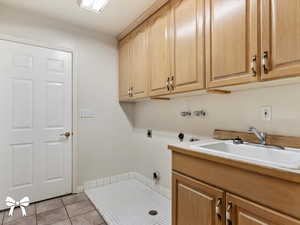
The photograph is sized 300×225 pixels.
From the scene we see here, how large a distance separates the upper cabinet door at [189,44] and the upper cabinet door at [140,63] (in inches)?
20.6

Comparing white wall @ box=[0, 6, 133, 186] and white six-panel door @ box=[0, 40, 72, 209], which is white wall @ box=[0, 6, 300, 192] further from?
white six-panel door @ box=[0, 40, 72, 209]

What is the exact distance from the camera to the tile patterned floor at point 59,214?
185cm

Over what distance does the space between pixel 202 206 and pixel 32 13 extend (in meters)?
2.78

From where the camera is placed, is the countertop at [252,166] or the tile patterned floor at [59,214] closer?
the countertop at [252,166]

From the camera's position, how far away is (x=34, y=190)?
2262 mm

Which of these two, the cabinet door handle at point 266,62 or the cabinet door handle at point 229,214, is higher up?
the cabinet door handle at point 266,62

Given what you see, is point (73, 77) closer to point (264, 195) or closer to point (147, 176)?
point (147, 176)

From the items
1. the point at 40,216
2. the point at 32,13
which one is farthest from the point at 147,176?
the point at 32,13

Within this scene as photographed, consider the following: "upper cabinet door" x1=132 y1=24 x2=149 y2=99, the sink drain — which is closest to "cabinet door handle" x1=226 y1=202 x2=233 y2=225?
the sink drain

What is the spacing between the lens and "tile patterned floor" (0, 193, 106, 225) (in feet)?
6.08

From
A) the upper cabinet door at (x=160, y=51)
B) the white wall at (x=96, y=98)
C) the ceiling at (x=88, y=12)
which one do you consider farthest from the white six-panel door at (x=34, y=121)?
the upper cabinet door at (x=160, y=51)

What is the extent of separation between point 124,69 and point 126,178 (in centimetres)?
176

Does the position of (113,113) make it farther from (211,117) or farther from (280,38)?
(280,38)

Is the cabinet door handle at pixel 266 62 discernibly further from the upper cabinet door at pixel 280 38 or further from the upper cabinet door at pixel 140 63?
the upper cabinet door at pixel 140 63
